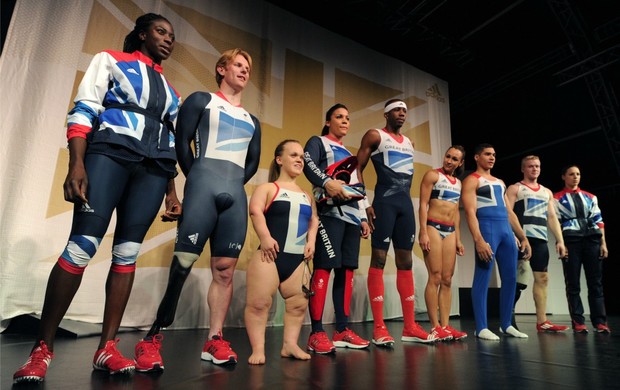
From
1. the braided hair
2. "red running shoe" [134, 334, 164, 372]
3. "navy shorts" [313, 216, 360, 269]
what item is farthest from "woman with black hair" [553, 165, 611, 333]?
the braided hair

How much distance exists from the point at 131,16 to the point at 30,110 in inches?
53.5

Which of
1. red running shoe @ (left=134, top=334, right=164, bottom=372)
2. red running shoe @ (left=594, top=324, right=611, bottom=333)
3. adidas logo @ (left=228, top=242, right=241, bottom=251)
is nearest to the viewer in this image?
red running shoe @ (left=134, top=334, right=164, bottom=372)

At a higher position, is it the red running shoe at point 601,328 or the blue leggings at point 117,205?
the blue leggings at point 117,205


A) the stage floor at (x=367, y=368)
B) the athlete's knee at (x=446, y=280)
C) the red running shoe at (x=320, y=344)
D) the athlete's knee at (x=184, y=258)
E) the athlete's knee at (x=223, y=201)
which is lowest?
the stage floor at (x=367, y=368)

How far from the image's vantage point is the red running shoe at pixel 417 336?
300 cm

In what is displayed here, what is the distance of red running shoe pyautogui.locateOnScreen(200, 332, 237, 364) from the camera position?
1965 mm

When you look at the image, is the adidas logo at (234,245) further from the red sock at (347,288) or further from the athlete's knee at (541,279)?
the athlete's knee at (541,279)

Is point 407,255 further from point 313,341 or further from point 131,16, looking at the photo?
point 131,16

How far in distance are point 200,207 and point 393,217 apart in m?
1.55

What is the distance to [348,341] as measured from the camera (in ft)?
8.87

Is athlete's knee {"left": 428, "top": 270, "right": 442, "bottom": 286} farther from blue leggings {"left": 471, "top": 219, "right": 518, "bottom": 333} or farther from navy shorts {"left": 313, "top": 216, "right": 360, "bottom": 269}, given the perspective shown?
navy shorts {"left": 313, "top": 216, "right": 360, "bottom": 269}

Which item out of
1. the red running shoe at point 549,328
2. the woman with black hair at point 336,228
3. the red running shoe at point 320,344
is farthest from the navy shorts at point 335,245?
the red running shoe at point 549,328

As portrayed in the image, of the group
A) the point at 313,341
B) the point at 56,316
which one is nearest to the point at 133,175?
the point at 56,316

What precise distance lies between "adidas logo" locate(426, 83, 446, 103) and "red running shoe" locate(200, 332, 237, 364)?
590 cm
